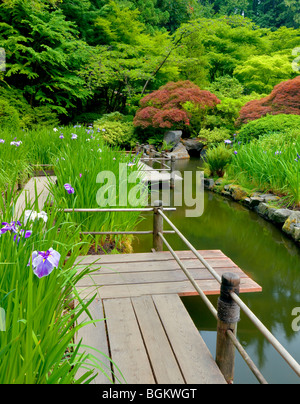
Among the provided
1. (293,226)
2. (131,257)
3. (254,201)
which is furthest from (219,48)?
(131,257)

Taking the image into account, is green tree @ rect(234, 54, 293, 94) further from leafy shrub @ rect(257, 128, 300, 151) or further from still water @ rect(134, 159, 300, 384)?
still water @ rect(134, 159, 300, 384)

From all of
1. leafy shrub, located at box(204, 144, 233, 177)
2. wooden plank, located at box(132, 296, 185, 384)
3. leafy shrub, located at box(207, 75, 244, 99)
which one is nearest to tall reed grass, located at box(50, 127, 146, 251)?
wooden plank, located at box(132, 296, 185, 384)

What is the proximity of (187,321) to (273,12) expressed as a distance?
27.3m

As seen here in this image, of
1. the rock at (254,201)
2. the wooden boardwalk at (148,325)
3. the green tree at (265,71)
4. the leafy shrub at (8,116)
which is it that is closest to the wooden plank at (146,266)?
the wooden boardwalk at (148,325)

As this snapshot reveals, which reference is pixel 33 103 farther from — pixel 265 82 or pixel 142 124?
pixel 265 82

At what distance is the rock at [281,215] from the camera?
15.7ft

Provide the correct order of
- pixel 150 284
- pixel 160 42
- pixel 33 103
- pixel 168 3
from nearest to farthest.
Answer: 1. pixel 150 284
2. pixel 33 103
3. pixel 160 42
4. pixel 168 3

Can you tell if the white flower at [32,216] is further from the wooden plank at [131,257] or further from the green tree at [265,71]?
the green tree at [265,71]

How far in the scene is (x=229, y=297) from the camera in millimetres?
1530

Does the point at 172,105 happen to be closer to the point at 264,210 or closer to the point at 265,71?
the point at 265,71

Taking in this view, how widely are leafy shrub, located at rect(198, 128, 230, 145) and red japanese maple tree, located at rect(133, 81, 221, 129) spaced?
2.25 feet

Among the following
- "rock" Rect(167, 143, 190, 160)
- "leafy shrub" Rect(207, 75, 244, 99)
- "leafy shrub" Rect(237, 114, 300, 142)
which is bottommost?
"rock" Rect(167, 143, 190, 160)

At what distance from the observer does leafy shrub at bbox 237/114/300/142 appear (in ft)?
27.6
